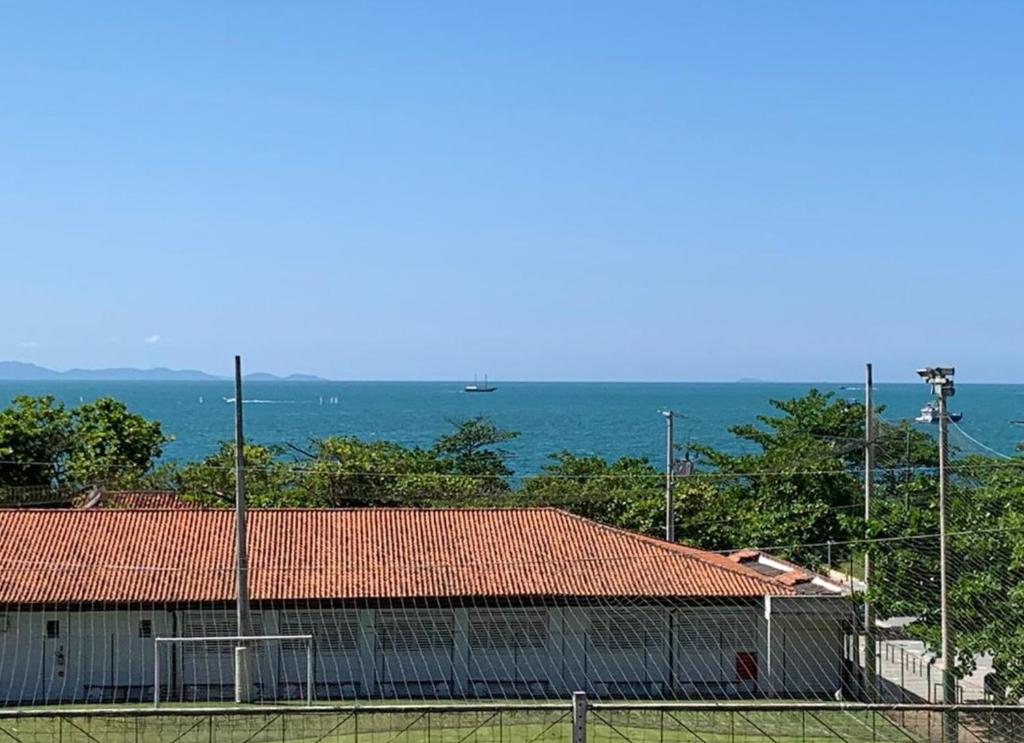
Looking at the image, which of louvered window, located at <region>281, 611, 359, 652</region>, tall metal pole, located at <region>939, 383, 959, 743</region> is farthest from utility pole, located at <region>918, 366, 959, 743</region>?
louvered window, located at <region>281, 611, 359, 652</region>

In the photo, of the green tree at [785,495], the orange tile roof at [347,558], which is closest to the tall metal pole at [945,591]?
the orange tile roof at [347,558]

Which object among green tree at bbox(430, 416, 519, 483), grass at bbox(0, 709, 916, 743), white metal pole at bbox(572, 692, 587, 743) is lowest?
grass at bbox(0, 709, 916, 743)

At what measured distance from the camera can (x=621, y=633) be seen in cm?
2394

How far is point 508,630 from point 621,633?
1913 mm

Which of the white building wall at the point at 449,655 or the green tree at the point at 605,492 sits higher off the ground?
the green tree at the point at 605,492

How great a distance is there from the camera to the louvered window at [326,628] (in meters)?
23.6

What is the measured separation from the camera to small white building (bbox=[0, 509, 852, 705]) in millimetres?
23172

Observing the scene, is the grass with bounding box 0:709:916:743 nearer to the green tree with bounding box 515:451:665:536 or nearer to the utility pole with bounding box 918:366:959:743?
the utility pole with bounding box 918:366:959:743

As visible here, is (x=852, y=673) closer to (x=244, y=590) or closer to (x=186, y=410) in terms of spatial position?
(x=244, y=590)

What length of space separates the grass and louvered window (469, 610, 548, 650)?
312 centimetres

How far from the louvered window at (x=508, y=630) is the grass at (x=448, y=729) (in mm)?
3124

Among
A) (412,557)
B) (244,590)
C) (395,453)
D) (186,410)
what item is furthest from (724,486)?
(186,410)

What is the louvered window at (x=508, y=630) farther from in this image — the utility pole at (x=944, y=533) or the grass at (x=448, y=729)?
the utility pole at (x=944, y=533)

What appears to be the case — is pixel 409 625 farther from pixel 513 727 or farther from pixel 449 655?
pixel 513 727
